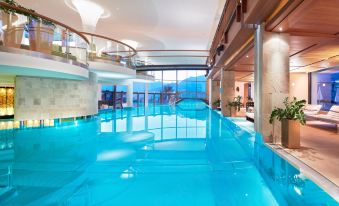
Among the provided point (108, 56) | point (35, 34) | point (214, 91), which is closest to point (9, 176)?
point (35, 34)

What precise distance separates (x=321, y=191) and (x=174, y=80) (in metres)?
27.5

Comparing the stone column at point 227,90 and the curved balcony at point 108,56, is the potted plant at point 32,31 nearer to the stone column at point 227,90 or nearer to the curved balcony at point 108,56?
the curved balcony at point 108,56

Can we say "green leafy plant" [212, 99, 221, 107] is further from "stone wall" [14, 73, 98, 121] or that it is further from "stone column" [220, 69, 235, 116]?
"stone wall" [14, 73, 98, 121]

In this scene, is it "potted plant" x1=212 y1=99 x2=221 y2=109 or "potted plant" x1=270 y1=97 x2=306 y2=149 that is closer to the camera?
"potted plant" x1=270 y1=97 x2=306 y2=149

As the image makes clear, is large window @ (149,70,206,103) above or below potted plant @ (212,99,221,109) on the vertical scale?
above

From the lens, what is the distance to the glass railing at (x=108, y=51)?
10320mm

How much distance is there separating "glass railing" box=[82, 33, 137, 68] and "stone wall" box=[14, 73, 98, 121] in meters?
1.50

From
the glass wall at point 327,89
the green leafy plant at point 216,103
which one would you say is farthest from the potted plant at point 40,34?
the glass wall at point 327,89

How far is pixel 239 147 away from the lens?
18.2 ft

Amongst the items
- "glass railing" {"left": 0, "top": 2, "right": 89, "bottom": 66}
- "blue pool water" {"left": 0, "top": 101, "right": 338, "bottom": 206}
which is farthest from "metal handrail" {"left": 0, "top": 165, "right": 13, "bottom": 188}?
"glass railing" {"left": 0, "top": 2, "right": 89, "bottom": 66}

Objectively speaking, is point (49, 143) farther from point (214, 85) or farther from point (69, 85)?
point (214, 85)

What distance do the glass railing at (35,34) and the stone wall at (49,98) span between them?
6.32ft

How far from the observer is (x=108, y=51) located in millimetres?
11484

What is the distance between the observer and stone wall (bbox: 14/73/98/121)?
8734 millimetres
